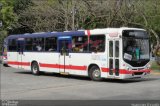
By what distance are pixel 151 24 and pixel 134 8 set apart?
3.07 m

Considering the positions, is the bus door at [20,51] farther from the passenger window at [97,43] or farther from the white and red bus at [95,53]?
the passenger window at [97,43]

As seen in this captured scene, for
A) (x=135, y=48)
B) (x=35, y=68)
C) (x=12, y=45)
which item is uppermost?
(x=12, y=45)

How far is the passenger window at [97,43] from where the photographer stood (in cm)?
2114

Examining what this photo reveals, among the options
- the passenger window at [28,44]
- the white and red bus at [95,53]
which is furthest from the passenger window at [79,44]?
the passenger window at [28,44]

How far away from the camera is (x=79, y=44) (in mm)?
22703

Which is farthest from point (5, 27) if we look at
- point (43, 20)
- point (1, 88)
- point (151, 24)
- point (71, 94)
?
point (71, 94)

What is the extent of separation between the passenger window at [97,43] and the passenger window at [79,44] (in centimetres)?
42

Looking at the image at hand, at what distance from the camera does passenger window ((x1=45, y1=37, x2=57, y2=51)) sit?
80.7ft

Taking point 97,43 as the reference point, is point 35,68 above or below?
below

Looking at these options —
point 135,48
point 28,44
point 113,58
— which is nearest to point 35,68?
point 28,44

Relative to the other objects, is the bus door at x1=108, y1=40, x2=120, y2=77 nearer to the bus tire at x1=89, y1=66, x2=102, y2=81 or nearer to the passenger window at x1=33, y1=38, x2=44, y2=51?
the bus tire at x1=89, y1=66, x2=102, y2=81

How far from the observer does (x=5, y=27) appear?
4847 centimetres

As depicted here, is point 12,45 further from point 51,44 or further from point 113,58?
point 113,58

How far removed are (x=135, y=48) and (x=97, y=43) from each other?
2060 millimetres
